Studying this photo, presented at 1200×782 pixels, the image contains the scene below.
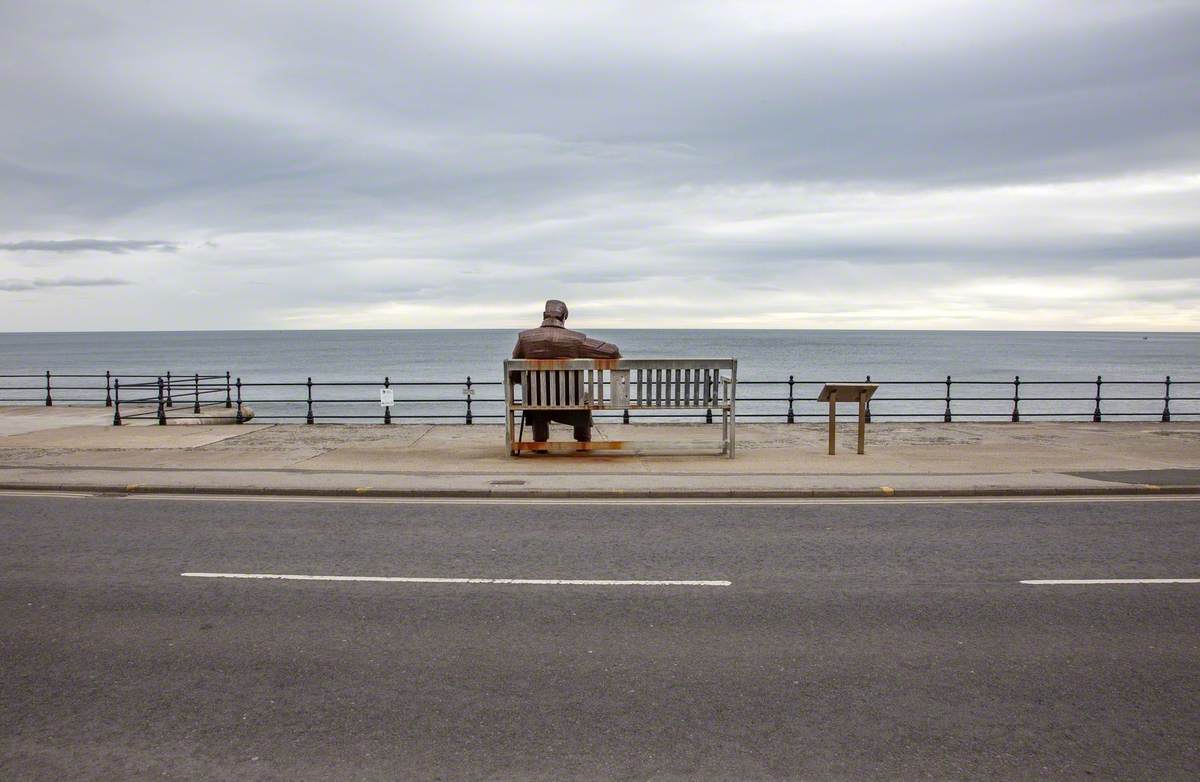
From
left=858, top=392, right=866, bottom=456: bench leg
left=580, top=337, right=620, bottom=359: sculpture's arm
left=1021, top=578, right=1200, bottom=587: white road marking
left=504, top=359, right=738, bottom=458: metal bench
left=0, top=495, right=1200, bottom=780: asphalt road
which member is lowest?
left=0, top=495, right=1200, bottom=780: asphalt road

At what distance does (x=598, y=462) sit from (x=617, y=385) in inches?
52.1

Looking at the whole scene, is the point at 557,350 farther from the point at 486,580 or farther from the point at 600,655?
the point at 600,655

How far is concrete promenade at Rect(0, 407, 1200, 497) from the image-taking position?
12375mm

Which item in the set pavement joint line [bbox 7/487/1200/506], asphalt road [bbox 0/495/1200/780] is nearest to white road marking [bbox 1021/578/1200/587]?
asphalt road [bbox 0/495/1200/780]

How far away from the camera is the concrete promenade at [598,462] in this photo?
40.6 feet

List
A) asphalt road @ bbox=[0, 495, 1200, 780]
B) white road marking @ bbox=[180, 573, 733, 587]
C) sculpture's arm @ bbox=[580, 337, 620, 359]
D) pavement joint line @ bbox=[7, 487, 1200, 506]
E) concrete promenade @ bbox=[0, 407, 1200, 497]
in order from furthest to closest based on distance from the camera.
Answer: sculpture's arm @ bbox=[580, 337, 620, 359] → concrete promenade @ bbox=[0, 407, 1200, 497] → pavement joint line @ bbox=[7, 487, 1200, 506] → white road marking @ bbox=[180, 573, 733, 587] → asphalt road @ bbox=[0, 495, 1200, 780]

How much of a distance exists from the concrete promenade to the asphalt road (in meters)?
2.42

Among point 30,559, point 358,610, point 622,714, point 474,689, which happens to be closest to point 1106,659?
point 622,714

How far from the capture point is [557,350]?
1503 centimetres

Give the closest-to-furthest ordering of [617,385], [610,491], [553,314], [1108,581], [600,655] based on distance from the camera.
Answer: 1. [600,655]
2. [1108,581]
3. [610,491]
4. [617,385]
5. [553,314]

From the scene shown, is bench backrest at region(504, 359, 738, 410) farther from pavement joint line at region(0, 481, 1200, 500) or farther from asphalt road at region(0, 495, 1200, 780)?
asphalt road at region(0, 495, 1200, 780)

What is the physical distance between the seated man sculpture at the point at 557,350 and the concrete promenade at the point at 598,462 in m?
0.60

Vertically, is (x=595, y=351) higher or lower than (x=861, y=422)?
higher

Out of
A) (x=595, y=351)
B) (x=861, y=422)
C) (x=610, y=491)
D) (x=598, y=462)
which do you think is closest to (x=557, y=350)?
(x=595, y=351)
